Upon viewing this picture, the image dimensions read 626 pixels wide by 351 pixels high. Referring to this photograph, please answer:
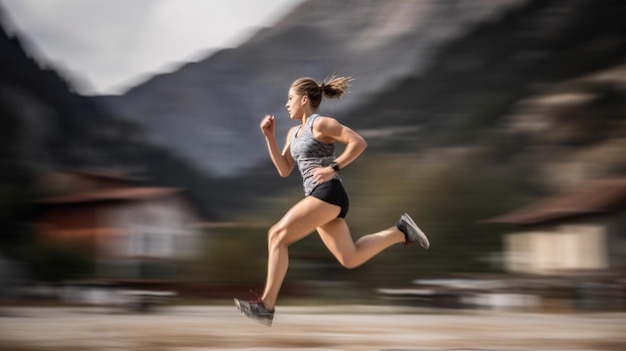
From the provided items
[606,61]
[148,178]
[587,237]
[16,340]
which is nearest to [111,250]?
[148,178]

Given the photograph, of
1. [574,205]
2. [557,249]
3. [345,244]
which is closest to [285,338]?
[345,244]

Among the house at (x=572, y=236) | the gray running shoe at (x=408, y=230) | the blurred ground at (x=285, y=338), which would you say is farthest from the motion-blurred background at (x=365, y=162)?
the gray running shoe at (x=408, y=230)

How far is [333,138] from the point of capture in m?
4.77

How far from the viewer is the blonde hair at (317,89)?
4.91 metres

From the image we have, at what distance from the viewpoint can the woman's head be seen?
4.89 metres

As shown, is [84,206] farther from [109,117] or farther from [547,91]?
[547,91]

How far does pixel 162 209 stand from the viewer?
60.8 feet

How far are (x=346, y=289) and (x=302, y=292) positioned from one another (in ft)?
2.79

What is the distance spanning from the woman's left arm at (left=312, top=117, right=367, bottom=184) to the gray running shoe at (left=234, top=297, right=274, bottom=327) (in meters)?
0.70

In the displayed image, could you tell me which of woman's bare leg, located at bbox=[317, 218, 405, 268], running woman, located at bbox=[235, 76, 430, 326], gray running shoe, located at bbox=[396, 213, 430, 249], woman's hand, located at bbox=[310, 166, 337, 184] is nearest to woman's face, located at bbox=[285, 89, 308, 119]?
running woman, located at bbox=[235, 76, 430, 326]

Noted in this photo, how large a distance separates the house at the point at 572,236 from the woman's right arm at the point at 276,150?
1224cm

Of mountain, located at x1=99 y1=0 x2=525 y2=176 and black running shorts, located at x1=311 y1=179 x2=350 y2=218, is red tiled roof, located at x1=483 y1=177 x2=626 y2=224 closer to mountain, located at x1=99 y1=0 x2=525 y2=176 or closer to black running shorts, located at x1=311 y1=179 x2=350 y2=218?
mountain, located at x1=99 y1=0 x2=525 y2=176

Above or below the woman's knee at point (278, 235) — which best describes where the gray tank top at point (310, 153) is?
above

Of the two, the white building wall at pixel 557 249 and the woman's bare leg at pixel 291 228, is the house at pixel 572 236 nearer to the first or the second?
the white building wall at pixel 557 249
